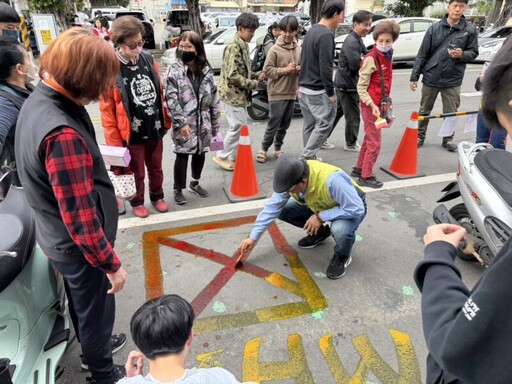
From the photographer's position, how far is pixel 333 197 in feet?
9.06

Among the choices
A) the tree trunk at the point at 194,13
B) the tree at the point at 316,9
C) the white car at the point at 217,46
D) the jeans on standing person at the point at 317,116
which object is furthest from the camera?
the tree at the point at 316,9

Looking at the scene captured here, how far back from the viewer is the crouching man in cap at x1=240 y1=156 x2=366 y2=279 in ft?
8.58

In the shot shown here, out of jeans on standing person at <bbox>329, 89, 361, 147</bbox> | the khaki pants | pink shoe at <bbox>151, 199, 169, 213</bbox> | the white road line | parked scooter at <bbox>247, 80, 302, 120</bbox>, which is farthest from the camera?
parked scooter at <bbox>247, 80, 302, 120</bbox>

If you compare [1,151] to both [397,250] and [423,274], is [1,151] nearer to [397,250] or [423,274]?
[423,274]

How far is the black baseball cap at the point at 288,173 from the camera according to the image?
255 cm

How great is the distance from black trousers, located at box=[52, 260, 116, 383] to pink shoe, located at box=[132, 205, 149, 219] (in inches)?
69.7

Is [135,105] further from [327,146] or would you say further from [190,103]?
[327,146]

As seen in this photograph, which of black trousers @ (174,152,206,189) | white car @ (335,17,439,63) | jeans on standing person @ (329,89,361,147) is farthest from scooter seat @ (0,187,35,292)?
white car @ (335,17,439,63)

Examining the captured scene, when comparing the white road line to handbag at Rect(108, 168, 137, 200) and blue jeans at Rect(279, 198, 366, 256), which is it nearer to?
handbag at Rect(108, 168, 137, 200)

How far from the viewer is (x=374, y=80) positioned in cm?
416

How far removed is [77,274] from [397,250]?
2505mm

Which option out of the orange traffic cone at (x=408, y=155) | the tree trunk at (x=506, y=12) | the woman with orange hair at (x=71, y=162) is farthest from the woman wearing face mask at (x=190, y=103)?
the tree trunk at (x=506, y=12)

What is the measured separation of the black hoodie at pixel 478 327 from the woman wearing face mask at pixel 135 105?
2.83 meters

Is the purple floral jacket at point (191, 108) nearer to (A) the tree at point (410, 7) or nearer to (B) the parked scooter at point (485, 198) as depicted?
(B) the parked scooter at point (485, 198)
